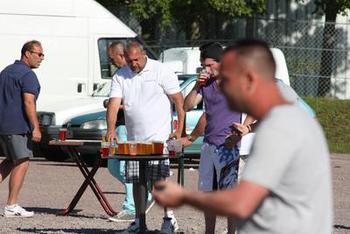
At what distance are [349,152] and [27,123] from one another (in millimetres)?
12950

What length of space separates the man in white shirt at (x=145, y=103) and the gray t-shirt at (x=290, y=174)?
227 inches

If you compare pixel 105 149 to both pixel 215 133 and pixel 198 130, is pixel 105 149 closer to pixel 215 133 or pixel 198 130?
pixel 198 130

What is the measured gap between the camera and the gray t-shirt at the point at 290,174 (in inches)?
174

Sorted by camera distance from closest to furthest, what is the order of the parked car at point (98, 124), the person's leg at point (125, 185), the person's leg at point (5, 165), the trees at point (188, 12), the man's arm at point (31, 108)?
1. the person's leg at point (125, 185)
2. the man's arm at point (31, 108)
3. the person's leg at point (5, 165)
4. the parked car at point (98, 124)
5. the trees at point (188, 12)

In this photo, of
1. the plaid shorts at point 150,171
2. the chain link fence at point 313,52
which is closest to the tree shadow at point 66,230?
the plaid shorts at point 150,171

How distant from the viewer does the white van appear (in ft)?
70.8

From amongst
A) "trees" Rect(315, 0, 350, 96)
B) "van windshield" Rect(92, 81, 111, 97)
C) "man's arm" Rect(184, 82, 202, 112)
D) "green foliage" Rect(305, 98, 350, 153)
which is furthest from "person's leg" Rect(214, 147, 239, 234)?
"trees" Rect(315, 0, 350, 96)

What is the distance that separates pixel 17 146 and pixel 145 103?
2307 mm

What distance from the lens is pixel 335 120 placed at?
26047 mm

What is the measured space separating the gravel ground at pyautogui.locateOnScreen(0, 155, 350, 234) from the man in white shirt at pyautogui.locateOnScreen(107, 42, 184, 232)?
822 millimetres

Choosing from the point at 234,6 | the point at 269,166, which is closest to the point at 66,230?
the point at 269,166

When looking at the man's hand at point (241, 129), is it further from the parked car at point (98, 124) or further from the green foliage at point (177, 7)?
the green foliage at point (177, 7)

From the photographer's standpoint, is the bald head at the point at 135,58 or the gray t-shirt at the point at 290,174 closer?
the gray t-shirt at the point at 290,174

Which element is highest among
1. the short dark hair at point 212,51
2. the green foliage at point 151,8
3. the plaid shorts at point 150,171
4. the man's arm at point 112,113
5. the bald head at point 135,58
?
the green foliage at point 151,8
